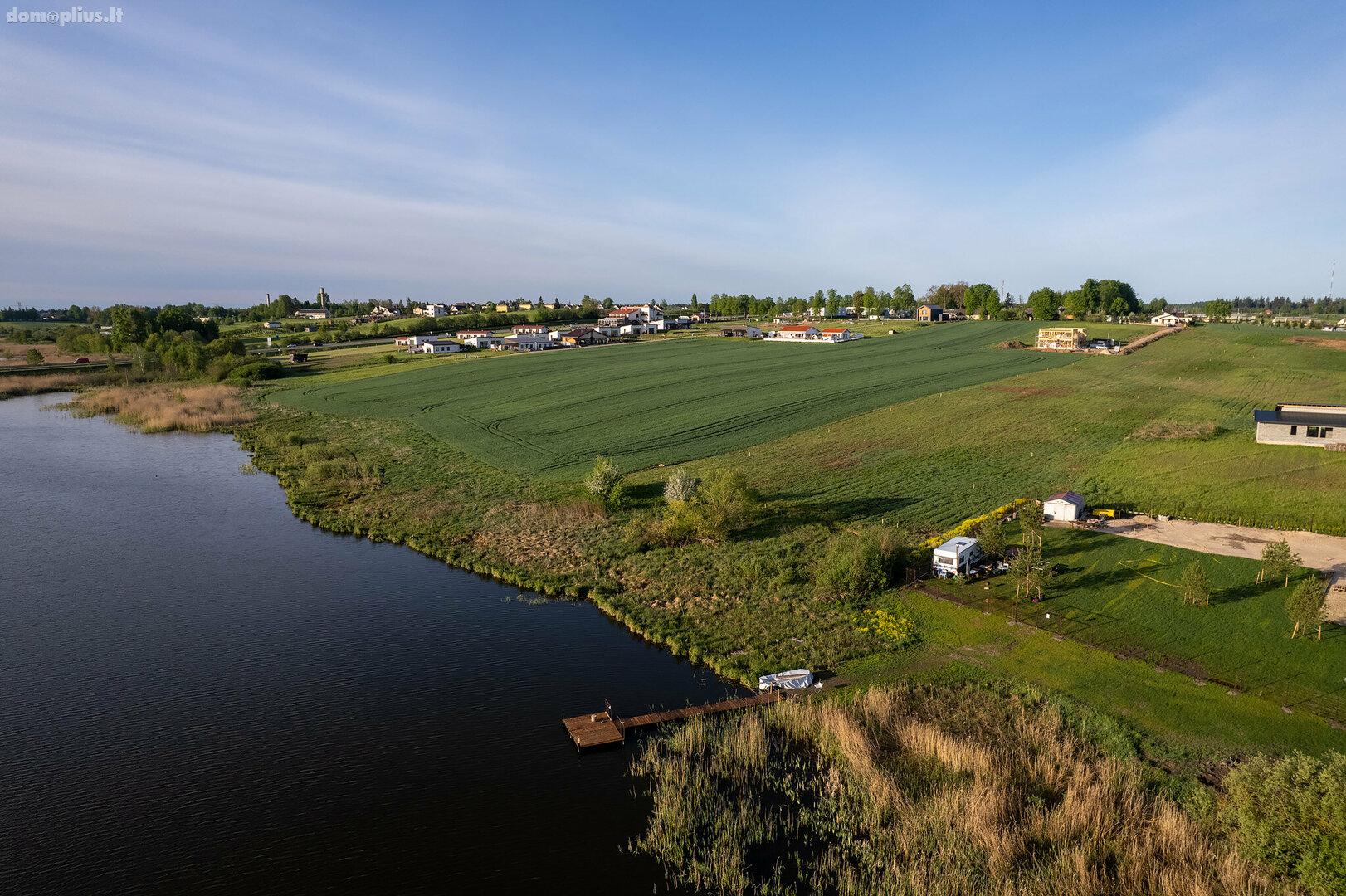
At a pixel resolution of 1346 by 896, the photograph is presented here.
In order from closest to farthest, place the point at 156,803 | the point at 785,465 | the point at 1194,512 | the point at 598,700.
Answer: the point at 156,803, the point at 598,700, the point at 1194,512, the point at 785,465

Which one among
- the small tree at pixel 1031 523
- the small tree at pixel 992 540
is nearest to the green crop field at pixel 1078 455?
the small tree at pixel 1031 523

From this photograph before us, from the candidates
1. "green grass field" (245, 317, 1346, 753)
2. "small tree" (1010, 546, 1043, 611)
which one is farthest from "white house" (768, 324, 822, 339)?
"small tree" (1010, 546, 1043, 611)

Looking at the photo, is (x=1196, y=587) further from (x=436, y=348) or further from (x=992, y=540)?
(x=436, y=348)

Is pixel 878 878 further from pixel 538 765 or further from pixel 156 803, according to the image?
pixel 156 803

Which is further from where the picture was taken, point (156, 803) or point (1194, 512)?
point (1194, 512)

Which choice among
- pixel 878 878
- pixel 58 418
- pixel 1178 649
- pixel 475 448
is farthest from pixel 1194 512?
pixel 58 418

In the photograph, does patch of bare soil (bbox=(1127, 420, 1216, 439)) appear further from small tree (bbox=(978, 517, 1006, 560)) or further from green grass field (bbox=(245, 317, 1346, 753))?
small tree (bbox=(978, 517, 1006, 560))

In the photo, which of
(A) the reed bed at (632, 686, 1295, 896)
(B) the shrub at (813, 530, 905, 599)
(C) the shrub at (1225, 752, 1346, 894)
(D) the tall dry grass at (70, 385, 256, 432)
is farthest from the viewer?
(D) the tall dry grass at (70, 385, 256, 432)
